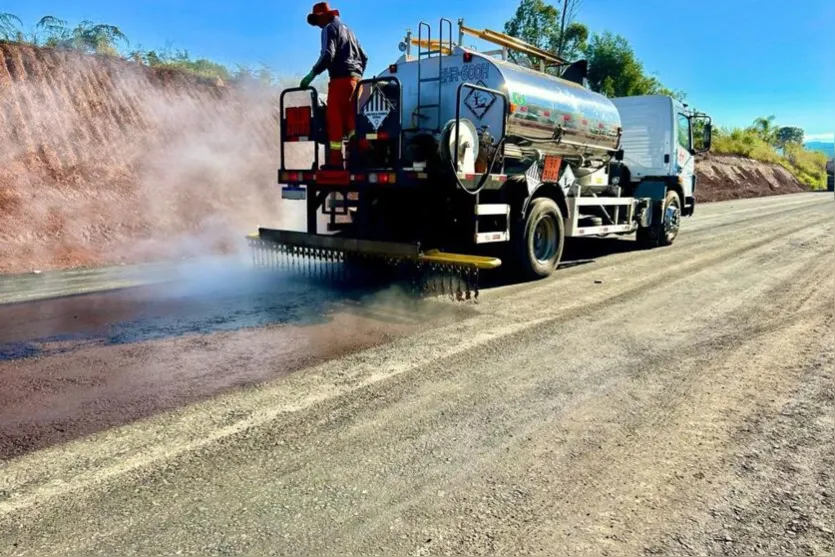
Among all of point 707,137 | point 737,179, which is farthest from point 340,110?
point 737,179

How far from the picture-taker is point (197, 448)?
3.44m

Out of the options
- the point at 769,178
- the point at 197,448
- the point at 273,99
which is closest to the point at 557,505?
the point at 197,448

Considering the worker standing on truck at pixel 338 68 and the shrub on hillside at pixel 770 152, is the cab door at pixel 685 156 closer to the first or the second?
the worker standing on truck at pixel 338 68

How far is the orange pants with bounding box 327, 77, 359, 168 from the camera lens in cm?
772

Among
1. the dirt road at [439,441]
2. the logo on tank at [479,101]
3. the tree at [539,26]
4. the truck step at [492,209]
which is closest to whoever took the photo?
the dirt road at [439,441]

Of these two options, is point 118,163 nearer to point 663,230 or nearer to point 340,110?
point 340,110

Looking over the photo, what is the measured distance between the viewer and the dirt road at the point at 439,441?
2.71m

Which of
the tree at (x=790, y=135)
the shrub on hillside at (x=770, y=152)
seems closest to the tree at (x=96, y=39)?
the shrub on hillside at (x=770, y=152)

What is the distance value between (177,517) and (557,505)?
173cm

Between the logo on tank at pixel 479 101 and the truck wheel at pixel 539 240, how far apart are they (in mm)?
1468

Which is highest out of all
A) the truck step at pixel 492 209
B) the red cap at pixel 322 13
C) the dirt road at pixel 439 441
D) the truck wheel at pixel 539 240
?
the red cap at pixel 322 13

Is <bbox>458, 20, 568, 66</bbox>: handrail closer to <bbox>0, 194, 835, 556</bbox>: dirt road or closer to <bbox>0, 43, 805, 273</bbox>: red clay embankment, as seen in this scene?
<bbox>0, 194, 835, 556</bbox>: dirt road

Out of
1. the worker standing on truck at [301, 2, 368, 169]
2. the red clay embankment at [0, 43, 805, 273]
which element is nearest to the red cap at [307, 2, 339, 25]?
the worker standing on truck at [301, 2, 368, 169]

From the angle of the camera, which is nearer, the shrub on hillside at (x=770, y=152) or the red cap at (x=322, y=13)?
the red cap at (x=322, y=13)
